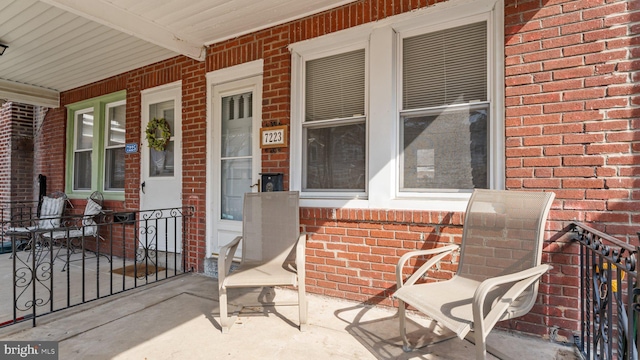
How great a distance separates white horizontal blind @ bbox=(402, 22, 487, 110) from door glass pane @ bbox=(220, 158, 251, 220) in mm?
1867

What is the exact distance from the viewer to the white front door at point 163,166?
4039 mm

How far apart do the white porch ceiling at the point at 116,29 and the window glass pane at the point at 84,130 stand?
76cm

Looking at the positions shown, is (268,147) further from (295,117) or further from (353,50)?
(353,50)

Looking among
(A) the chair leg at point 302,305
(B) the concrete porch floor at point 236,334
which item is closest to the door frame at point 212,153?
(B) the concrete porch floor at point 236,334

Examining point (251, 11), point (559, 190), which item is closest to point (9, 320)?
point (251, 11)

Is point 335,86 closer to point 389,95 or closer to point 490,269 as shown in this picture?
point 389,95

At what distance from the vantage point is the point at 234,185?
3605mm

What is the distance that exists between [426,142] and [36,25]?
161 inches

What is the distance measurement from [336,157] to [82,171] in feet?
15.6

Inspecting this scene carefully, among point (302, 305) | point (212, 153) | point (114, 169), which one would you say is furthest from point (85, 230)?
point (302, 305)

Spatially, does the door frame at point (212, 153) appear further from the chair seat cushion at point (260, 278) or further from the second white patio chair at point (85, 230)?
the second white patio chair at point (85, 230)

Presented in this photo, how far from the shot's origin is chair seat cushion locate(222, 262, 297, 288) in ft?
7.43

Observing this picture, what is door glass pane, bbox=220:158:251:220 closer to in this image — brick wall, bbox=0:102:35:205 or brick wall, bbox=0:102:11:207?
brick wall, bbox=0:102:35:205

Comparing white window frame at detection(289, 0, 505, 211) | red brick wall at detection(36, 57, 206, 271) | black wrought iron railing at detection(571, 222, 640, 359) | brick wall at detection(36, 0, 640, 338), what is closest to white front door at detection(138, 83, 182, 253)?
red brick wall at detection(36, 57, 206, 271)
